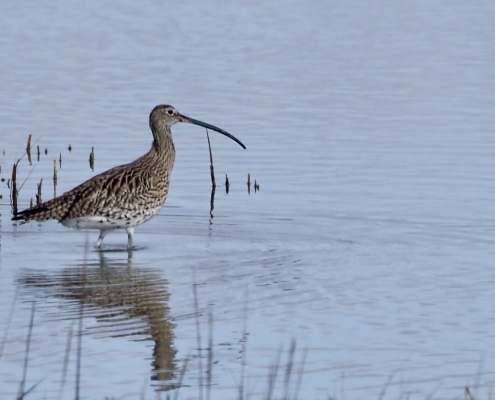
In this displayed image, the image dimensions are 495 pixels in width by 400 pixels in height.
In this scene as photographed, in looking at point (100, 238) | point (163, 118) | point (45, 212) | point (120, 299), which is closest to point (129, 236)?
point (100, 238)

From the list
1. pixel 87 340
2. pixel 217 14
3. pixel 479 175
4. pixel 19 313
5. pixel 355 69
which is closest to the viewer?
pixel 87 340

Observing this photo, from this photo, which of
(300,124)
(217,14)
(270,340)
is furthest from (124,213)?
(217,14)

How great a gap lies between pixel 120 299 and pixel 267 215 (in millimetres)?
3413

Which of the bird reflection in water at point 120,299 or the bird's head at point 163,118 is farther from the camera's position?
the bird's head at point 163,118

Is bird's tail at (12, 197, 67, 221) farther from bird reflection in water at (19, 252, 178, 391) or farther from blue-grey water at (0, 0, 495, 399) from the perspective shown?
bird reflection in water at (19, 252, 178, 391)

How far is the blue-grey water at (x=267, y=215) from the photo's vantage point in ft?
26.5

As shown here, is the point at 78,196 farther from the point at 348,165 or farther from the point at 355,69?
the point at 355,69

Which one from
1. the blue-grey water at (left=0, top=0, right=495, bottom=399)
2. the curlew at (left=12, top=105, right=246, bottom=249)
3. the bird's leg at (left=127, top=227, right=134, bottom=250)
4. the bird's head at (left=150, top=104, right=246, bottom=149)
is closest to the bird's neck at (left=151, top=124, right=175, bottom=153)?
the bird's head at (left=150, top=104, right=246, bottom=149)

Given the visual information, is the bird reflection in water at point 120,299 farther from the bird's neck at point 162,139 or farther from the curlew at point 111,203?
the bird's neck at point 162,139

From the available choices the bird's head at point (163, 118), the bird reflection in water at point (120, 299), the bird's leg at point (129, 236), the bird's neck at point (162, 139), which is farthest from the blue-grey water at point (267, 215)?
the bird's head at point (163, 118)

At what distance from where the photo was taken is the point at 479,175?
47.4 ft

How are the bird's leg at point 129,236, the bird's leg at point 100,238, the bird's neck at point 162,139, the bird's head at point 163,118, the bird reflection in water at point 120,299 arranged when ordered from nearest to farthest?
the bird reflection in water at point 120,299 → the bird's leg at point 129,236 → the bird's leg at point 100,238 → the bird's neck at point 162,139 → the bird's head at point 163,118

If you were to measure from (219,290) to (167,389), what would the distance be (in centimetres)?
248

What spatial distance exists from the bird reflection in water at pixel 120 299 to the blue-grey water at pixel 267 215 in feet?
0.08
